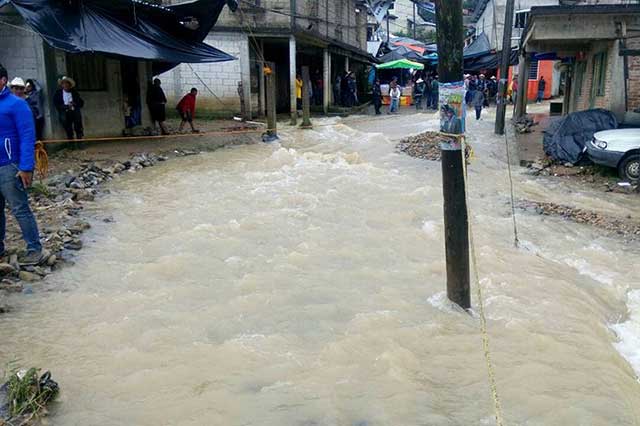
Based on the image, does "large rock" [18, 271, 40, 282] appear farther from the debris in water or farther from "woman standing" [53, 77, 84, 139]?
"woman standing" [53, 77, 84, 139]

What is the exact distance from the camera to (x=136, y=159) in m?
12.0

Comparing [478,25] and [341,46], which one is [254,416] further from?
[478,25]

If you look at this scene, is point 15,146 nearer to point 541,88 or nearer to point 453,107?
point 453,107

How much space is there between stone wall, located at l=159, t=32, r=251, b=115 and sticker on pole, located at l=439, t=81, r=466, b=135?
16.9 metres

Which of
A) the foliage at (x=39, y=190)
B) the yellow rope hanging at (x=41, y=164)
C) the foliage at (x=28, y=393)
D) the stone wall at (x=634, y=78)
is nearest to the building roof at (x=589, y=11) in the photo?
the stone wall at (x=634, y=78)

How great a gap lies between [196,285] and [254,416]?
235 centimetres

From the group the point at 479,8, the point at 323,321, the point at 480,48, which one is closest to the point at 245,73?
the point at 323,321

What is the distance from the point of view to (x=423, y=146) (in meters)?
14.2

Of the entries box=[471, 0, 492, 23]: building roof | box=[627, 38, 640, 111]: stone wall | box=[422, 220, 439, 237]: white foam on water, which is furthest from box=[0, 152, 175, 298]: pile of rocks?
box=[471, 0, 492, 23]: building roof

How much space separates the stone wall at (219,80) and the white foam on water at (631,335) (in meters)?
17.0

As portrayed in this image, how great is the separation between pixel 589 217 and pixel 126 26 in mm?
10158

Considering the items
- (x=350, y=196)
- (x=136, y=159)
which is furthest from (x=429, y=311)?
(x=136, y=159)

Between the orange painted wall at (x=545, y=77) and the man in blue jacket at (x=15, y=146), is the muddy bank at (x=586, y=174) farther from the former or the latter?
the orange painted wall at (x=545, y=77)

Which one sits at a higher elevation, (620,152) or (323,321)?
(620,152)
